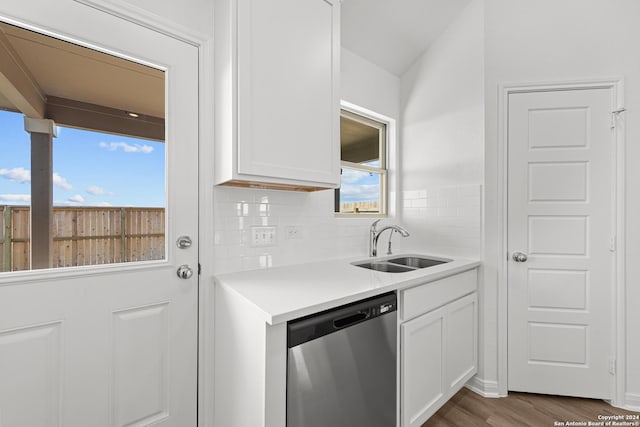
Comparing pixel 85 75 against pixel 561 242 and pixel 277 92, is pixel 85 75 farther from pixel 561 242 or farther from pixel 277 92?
pixel 561 242

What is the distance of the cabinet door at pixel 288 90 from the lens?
130cm

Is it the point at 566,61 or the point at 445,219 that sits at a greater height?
the point at 566,61

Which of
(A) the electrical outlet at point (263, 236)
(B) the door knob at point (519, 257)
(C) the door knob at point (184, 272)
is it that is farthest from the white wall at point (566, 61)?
(C) the door knob at point (184, 272)

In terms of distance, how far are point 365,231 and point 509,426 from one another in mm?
1504

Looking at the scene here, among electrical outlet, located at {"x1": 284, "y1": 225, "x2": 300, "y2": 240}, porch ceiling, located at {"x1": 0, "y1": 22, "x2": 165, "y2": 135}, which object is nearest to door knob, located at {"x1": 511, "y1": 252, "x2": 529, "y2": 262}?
electrical outlet, located at {"x1": 284, "y1": 225, "x2": 300, "y2": 240}

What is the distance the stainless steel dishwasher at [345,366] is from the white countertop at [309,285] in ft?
0.19

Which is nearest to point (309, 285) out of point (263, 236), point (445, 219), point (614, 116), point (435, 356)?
point (263, 236)

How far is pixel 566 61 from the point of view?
6.40 feet

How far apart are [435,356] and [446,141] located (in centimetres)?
161

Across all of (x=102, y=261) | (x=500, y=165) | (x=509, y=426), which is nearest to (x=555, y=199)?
(x=500, y=165)

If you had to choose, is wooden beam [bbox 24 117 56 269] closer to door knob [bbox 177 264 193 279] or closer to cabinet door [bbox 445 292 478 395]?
door knob [bbox 177 264 193 279]

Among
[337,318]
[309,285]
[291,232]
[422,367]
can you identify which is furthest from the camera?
[291,232]

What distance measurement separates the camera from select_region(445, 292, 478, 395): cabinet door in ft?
5.81

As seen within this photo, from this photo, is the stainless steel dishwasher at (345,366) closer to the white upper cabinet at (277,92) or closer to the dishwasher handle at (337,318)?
the dishwasher handle at (337,318)
